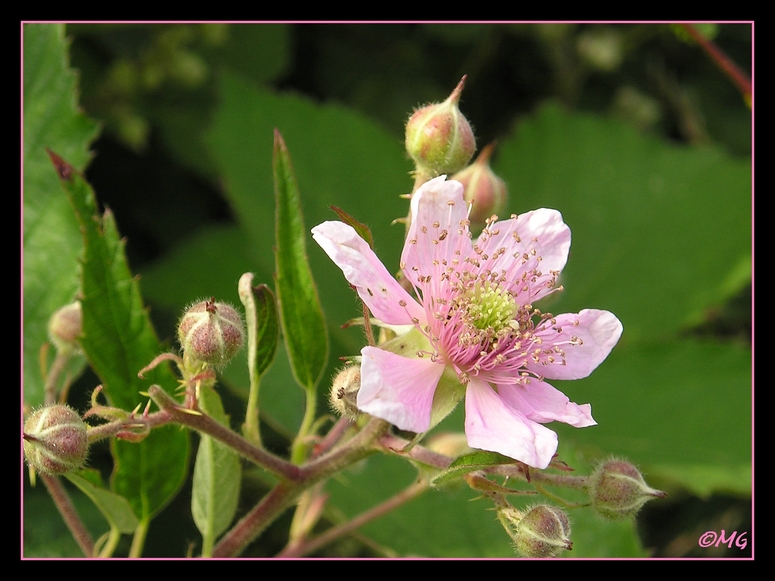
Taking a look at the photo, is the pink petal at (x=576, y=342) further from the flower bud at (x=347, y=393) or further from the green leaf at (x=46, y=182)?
the green leaf at (x=46, y=182)

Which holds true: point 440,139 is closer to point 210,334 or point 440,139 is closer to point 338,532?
point 210,334

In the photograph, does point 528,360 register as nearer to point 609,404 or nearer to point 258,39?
point 609,404

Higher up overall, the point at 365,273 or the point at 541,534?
the point at 365,273

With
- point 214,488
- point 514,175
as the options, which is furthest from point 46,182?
point 514,175

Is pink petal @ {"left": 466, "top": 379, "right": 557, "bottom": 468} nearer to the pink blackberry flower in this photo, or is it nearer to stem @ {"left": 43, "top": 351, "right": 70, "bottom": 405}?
the pink blackberry flower

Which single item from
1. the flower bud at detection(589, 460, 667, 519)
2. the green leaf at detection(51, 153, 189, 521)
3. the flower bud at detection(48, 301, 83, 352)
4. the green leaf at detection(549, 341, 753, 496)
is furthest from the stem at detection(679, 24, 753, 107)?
the flower bud at detection(48, 301, 83, 352)

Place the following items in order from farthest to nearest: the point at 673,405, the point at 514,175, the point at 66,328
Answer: the point at 514,175 < the point at 673,405 < the point at 66,328

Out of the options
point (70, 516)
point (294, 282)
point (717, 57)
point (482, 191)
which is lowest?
point (70, 516)
